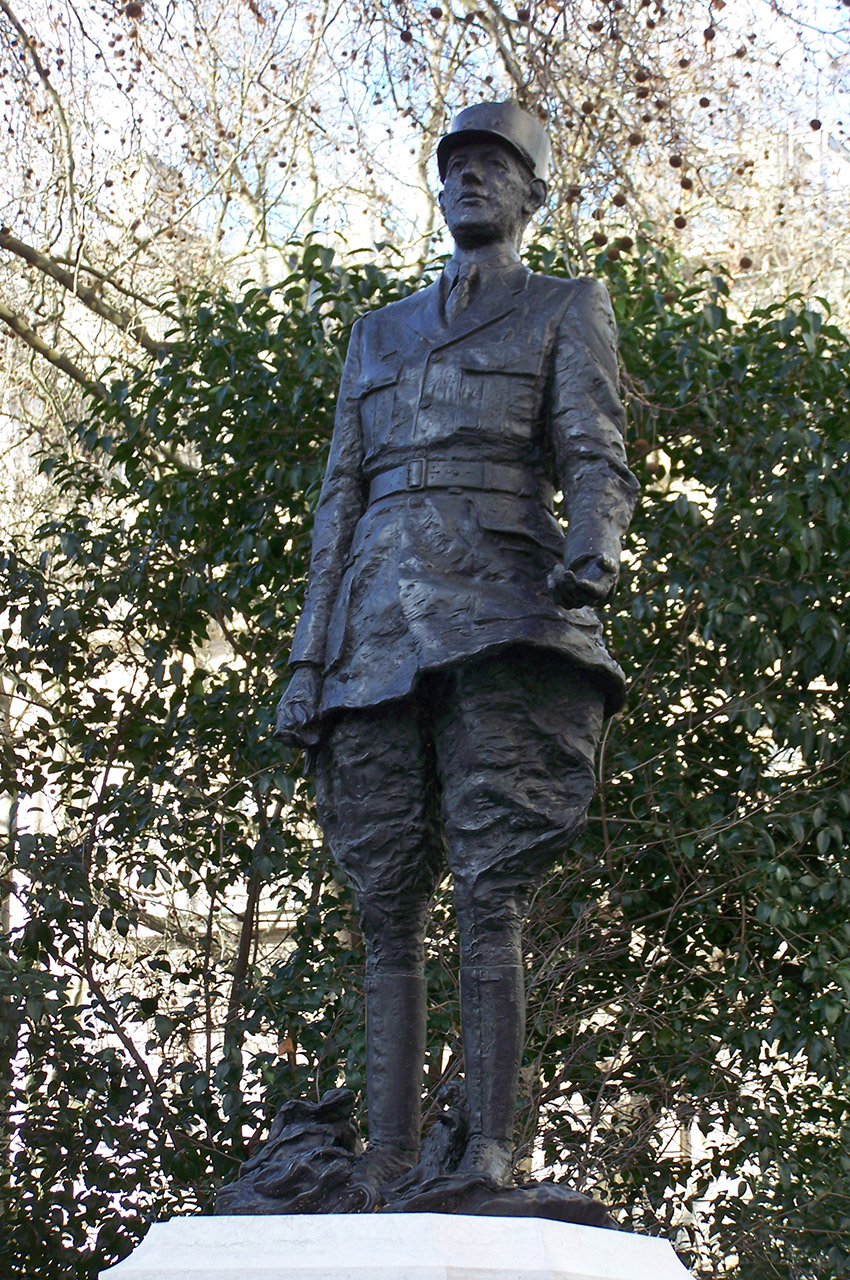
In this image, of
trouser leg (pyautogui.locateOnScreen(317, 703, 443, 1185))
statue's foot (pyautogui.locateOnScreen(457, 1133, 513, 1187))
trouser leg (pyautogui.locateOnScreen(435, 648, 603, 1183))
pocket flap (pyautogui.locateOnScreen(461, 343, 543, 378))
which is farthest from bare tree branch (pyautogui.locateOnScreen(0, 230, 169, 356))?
statue's foot (pyautogui.locateOnScreen(457, 1133, 513, 1187))

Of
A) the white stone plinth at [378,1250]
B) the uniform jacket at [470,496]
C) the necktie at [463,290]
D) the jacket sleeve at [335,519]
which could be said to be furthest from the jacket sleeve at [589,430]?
the white stone plinth at [378,1250]

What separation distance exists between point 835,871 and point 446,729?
125 inches

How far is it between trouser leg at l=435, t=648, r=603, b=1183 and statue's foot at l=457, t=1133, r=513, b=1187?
0.26ft

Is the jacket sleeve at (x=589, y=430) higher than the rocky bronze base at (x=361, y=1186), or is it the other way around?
the jacket sleeve at (x=589, y=430)

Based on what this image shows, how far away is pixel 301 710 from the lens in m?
3.61

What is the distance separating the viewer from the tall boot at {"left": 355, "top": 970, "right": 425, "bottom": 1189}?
3361 millimetres

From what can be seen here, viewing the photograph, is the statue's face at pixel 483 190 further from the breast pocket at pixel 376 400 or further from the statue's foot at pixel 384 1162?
the statue's foot at pixel 384 1162

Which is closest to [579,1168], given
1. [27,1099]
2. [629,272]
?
[27,1099]

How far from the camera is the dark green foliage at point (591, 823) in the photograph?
6191 millimetres

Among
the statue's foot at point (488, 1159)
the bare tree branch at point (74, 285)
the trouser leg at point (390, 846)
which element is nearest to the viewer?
the statue's foot at point (488, 1159)

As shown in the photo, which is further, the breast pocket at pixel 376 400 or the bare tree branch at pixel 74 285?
the bare tree branch at pixel 74 285

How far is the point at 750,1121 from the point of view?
6789 mm

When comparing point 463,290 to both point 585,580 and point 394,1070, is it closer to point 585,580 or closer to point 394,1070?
point 585,580

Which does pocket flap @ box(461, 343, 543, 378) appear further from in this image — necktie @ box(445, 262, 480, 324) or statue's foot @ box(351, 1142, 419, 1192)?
statue's foot @ box(351, 1142, 419, 1192)
